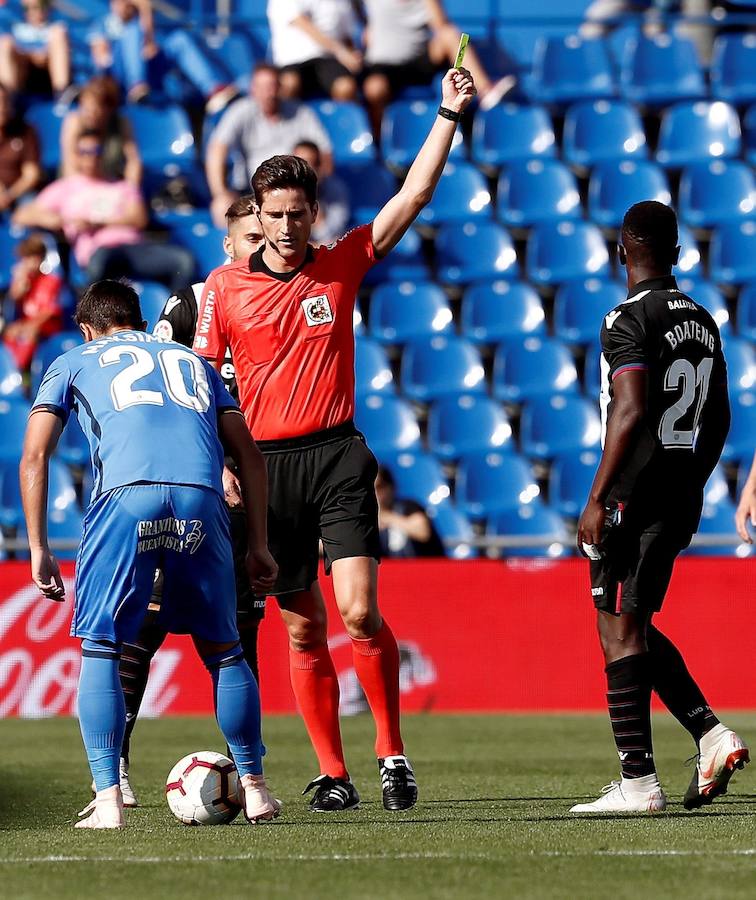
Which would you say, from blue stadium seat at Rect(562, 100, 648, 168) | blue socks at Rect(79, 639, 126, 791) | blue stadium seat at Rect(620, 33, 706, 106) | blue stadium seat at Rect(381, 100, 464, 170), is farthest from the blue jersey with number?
blue stadium seat at Rect(620, 33, 706, 106)

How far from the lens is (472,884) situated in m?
4.22

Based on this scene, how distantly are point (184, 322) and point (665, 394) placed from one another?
6.99 feet

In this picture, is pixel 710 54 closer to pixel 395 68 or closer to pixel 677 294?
pixel 395 68

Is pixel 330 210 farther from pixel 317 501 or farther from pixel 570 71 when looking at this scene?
pixel 317 501

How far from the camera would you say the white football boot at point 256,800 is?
5.59 metres

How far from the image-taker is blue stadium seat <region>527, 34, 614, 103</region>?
1625 cm

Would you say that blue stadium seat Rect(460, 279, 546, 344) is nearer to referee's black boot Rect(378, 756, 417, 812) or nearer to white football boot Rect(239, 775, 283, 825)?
referee's black boot Rect(378, 756, 417, 812)

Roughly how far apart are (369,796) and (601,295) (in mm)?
8301

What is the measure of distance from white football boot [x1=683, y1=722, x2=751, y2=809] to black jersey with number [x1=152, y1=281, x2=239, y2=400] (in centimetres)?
245

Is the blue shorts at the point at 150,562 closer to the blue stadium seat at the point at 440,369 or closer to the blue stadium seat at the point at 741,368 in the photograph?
the blue stadium seat at the point at 440,369

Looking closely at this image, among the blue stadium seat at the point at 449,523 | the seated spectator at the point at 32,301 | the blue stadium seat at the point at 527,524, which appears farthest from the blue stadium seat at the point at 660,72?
the seated spectator at the point at 32,301

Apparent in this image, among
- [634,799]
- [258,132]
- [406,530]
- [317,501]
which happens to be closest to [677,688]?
[634,799]

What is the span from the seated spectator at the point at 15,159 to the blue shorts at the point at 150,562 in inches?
404

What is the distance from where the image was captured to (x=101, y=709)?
5.33 m
